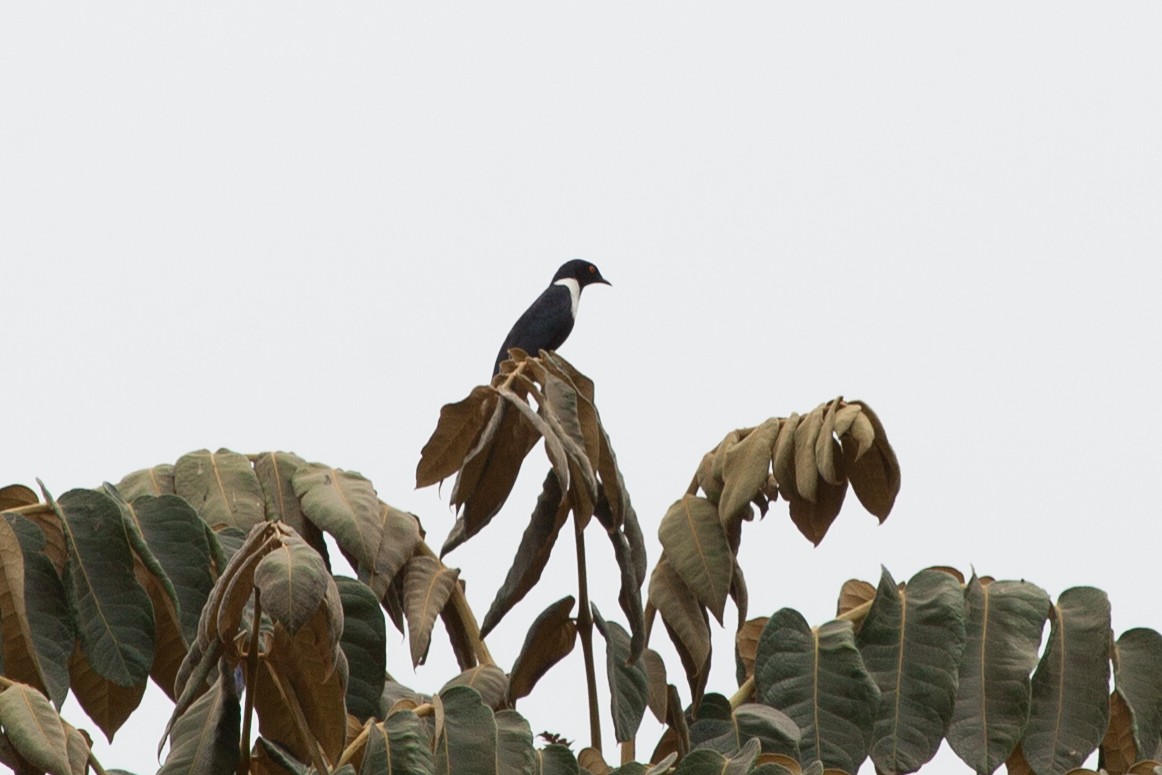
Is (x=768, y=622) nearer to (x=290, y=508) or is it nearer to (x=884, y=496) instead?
(x=884, y=496)

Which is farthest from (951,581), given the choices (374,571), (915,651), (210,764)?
(210,764)

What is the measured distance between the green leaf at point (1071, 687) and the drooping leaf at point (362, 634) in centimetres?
124

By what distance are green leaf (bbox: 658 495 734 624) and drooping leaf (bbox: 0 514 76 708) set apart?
1037mm

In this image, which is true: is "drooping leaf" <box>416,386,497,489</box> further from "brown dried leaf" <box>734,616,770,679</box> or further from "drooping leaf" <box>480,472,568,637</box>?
"brown dried leaf" <box>734,616,770,679</box>

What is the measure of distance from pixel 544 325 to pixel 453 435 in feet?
20.2

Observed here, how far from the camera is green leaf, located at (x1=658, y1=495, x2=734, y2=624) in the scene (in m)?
2.76

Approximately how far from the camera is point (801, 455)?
113 inches

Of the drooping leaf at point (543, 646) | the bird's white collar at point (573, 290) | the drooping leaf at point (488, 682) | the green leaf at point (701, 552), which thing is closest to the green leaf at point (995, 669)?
the green leaf at point (701, 552)

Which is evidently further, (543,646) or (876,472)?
(876,472)

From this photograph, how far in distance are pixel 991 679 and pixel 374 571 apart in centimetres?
110

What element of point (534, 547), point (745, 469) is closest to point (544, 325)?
point (745, 469)

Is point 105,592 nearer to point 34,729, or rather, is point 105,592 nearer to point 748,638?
point 34,729

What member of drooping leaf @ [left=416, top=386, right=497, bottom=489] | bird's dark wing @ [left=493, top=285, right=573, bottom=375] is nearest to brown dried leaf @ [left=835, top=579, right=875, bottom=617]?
drooping leaf @ [left=416, top=386, right=497, bottom=489]

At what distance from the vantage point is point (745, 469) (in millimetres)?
2883
